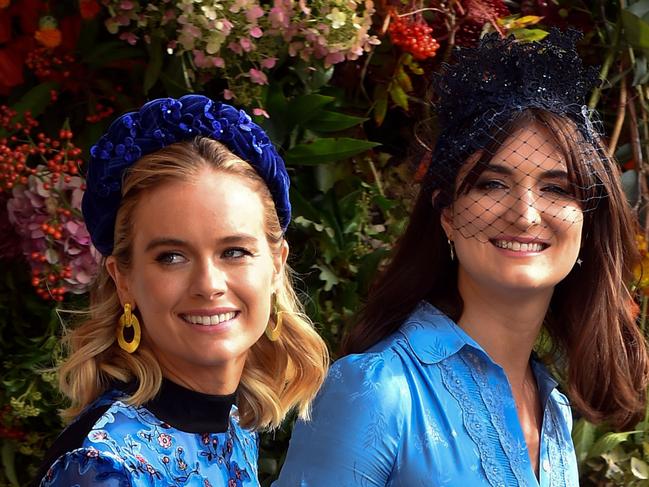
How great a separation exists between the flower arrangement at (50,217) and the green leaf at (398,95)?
75 centimetres

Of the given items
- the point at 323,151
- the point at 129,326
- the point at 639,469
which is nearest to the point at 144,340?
the point at 129,326

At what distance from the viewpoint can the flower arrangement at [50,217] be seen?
2.40 m

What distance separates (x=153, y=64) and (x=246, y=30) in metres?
0.25

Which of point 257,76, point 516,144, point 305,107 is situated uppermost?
point 516,144

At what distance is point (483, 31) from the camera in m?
2.75

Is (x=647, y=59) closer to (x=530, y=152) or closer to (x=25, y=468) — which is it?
(x=530, y=152)

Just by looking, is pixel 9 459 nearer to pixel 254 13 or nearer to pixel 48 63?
pixel 48 63

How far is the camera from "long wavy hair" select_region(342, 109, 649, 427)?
2.18 metres

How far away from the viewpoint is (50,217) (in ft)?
7.95

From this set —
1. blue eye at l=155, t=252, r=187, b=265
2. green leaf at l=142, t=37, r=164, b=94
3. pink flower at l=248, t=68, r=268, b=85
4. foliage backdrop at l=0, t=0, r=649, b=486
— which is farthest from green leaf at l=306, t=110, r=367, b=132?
blue eye at l=155, t=252, r=187, b=265

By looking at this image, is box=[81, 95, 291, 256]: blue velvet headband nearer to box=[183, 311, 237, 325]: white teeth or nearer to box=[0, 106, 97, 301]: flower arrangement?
box=[183, 311, 237, 325]: white teeth

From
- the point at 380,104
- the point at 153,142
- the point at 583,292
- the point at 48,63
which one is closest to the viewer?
the point at 153,142

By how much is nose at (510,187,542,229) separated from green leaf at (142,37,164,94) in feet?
2.74

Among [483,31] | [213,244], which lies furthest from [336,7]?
[213,244]
